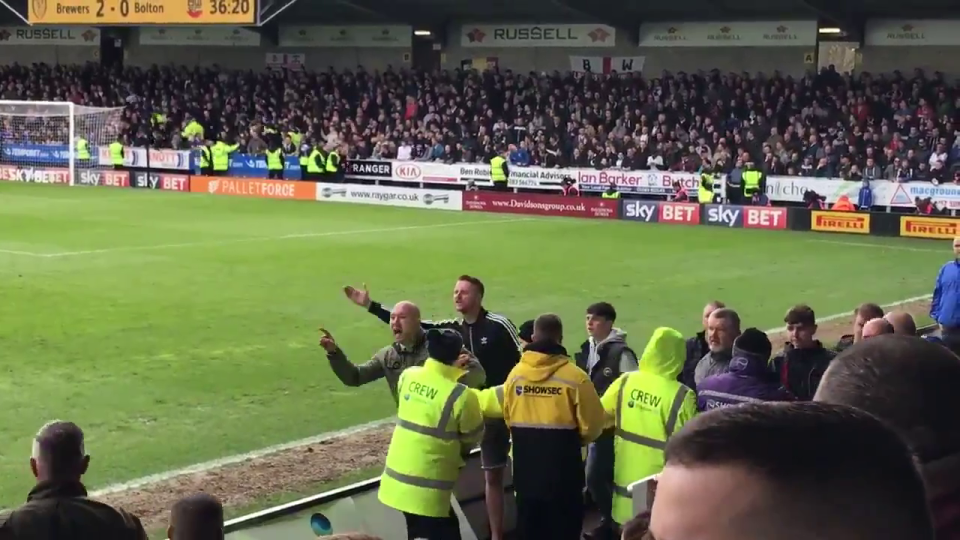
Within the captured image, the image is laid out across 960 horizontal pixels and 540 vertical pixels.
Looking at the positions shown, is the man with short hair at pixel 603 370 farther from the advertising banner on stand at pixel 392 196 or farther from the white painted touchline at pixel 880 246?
the advertising banner on stand at pixel 392 196

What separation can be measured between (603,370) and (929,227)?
74.2 feet

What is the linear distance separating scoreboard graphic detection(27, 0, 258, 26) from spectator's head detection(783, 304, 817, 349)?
2973 centimetres

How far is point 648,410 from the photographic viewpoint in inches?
254

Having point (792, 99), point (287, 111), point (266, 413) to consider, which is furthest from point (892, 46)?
point (266, 413)

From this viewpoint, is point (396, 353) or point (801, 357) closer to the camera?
point (396, 353)

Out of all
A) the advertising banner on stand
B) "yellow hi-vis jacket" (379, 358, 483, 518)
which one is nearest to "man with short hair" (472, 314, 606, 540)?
"yellow hi-vis jacket" (379, 358, 483, 518)

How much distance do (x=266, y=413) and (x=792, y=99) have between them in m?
29.5

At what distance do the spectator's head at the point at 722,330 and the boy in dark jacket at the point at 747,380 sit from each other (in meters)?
1.23

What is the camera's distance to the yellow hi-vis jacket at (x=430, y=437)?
6.25 m

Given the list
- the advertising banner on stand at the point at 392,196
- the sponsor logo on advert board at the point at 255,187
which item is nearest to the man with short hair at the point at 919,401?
the advertising banner on stand at the point at 392,196

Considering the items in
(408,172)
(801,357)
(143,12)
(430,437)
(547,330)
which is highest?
(143,12)

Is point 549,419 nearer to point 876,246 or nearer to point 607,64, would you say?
point 876,246

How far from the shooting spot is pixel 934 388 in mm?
1853

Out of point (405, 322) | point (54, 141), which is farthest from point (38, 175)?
point (405, 322)
